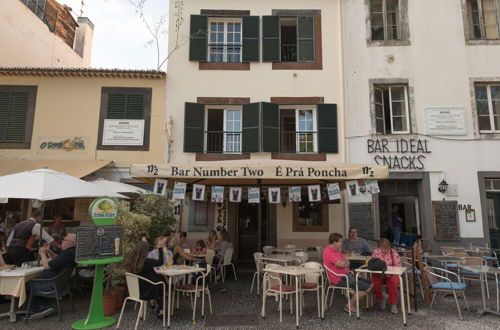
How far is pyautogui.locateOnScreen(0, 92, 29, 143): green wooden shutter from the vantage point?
10.5 m

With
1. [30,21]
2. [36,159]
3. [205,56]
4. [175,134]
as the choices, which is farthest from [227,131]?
[30,21]

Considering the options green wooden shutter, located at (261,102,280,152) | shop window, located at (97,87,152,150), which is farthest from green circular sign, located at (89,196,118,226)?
green wooden shutter, located at (261,102,280,152)

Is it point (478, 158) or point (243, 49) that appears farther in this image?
point (243, 49)

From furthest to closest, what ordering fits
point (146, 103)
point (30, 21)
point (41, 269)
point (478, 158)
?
point (30, 21), point (146, 103), point (478, 158), point (41, 269)

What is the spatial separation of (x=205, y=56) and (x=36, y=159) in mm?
5796

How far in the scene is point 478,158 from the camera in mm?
10016

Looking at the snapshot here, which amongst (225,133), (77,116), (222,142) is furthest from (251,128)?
(77,116)

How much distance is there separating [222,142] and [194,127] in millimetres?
935

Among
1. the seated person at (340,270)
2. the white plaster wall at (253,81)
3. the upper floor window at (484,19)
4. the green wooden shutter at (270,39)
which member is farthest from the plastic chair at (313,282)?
the upper floor window at (484,19)

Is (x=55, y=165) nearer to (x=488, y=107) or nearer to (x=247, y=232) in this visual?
(x=247, y=232)

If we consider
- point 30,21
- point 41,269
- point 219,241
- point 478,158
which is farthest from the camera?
point 30,21

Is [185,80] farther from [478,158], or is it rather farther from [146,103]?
[478,158]

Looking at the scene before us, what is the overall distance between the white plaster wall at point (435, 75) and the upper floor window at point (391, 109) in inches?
12.4

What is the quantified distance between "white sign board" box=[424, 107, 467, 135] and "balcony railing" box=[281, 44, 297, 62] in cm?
430
